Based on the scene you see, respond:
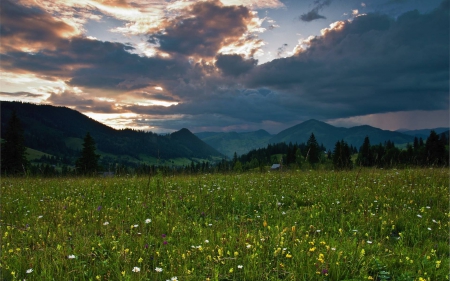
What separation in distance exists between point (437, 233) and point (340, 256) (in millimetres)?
3249

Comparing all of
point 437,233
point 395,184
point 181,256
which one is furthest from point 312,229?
point 395,184

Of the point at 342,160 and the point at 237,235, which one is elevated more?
the point at 342,160

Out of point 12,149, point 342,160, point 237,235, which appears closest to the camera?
point 237,235

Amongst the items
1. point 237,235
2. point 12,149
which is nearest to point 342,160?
point 237,235

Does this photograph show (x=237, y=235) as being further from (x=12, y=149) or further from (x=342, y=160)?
(x=12, y=149)

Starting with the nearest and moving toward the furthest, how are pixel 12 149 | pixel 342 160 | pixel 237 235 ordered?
pixel 237 235, pixel 342 160, pixel 12 149

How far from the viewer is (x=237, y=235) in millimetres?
5363

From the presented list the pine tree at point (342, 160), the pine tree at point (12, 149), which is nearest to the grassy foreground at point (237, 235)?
the pine tree at point (342, 160)

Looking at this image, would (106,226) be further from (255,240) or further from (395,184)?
(395,184)

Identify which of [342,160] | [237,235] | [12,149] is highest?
[12,149]

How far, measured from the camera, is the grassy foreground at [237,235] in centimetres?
421

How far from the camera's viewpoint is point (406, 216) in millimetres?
6883

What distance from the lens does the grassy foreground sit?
4207 mm

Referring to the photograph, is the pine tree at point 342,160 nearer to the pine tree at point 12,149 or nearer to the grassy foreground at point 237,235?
the grassy foreground at point 237,235
